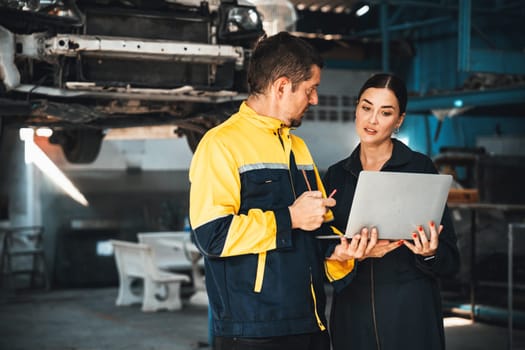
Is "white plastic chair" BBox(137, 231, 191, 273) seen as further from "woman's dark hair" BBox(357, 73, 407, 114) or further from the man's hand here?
the man's hand

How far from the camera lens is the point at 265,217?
222cm

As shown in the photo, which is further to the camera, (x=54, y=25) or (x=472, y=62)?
(x=472, y=62)

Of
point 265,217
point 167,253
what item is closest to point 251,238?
point 265,217

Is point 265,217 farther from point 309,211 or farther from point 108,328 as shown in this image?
point 108,328

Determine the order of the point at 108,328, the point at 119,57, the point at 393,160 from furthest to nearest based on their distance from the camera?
the point at 108,328, the point at 119,57, the point at 393,160

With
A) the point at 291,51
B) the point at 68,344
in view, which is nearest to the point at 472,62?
the point at 68,344

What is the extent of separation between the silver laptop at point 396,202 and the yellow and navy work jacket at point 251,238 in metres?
0.20

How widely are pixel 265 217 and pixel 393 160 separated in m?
0.78

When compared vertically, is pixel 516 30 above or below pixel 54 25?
above

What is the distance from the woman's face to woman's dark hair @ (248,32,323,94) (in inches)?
20.5

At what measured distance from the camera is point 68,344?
22.2 feet

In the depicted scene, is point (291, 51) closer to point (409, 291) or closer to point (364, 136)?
point (364, 136)

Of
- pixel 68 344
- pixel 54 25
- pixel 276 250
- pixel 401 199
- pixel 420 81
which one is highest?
pixel 420 81

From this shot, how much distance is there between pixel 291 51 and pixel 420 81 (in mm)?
14817
